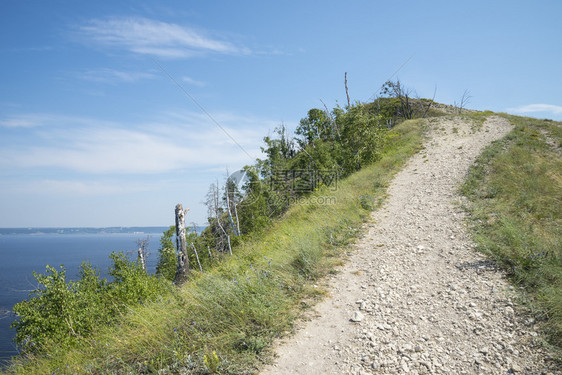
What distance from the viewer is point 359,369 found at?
363cm

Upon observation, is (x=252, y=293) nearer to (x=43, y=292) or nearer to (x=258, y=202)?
(x=43, y=292)

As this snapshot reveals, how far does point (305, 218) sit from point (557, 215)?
8.55 metres

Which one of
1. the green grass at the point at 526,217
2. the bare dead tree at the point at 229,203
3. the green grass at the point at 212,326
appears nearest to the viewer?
the green grass at the point at 212,326

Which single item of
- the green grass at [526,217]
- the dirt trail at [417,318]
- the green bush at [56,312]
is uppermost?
the green grass at [526,217]

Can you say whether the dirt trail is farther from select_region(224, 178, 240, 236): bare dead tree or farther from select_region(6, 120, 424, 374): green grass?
select_region(224, 178, 240, 236): bare dead tree

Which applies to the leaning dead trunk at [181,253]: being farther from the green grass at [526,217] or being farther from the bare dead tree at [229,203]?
the bare dead tree at [229,203]

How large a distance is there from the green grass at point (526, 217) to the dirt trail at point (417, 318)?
357mm

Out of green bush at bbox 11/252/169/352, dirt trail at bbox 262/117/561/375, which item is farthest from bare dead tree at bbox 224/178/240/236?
dirt trail at bbox 262/117/561/375

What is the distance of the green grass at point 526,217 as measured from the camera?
4617mm

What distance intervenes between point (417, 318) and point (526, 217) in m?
6.71

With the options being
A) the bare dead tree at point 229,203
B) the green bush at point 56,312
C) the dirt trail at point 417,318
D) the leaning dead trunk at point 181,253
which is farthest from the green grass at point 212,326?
the bare dead tree at point 229,203

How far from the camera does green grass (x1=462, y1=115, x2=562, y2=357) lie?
4.62m

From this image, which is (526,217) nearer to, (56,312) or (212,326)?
(212,326)

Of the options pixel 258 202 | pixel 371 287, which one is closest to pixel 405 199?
pixel 371 287
